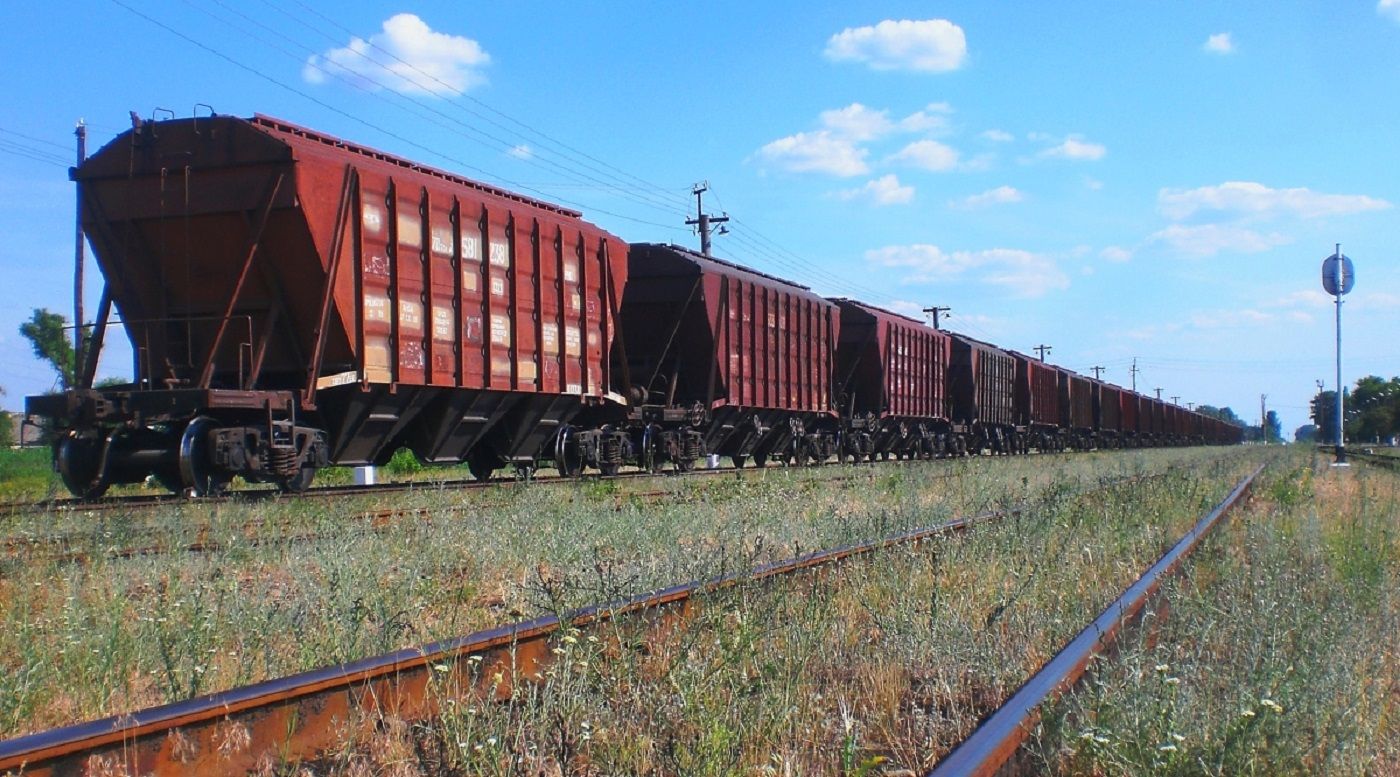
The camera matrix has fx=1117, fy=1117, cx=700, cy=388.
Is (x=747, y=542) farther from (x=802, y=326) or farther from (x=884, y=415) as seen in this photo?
(x=884, y=415)

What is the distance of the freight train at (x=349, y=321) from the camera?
11055 mm

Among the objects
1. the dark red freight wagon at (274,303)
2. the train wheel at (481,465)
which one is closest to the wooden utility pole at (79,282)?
the dark red freight wagon at (274,303)

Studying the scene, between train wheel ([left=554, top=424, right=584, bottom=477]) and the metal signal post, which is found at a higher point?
the metal signal post

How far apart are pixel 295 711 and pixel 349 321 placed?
8.72 metres

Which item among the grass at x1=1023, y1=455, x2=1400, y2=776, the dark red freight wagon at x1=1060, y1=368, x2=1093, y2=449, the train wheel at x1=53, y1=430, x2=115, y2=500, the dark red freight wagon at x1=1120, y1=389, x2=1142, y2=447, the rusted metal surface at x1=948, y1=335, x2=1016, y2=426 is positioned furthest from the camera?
the dark red freight wagon at x1=1120, y1=389, x2=1142, y2=447

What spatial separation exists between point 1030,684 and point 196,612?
3384 mm

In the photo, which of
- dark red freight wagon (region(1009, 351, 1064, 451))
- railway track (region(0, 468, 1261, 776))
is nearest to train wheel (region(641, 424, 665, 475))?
Answer: railway track (region(0, 468, 1261, 776))

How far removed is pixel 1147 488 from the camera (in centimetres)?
1326

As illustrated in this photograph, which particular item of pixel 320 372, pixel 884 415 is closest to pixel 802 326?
pixel 884 415

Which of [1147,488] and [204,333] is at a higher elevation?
[204,333]

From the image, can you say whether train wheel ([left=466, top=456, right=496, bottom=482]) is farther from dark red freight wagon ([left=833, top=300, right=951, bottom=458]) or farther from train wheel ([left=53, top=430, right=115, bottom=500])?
dark red freight wagon ([left=833, top=300, right=951, bottom=458])

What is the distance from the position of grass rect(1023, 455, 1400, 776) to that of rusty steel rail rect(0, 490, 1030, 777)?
6.17ft

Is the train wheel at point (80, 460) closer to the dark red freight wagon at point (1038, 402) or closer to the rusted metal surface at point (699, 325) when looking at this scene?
the rusted metal surface at point (699, 325)

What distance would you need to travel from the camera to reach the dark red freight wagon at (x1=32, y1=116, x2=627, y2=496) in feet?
35.8
